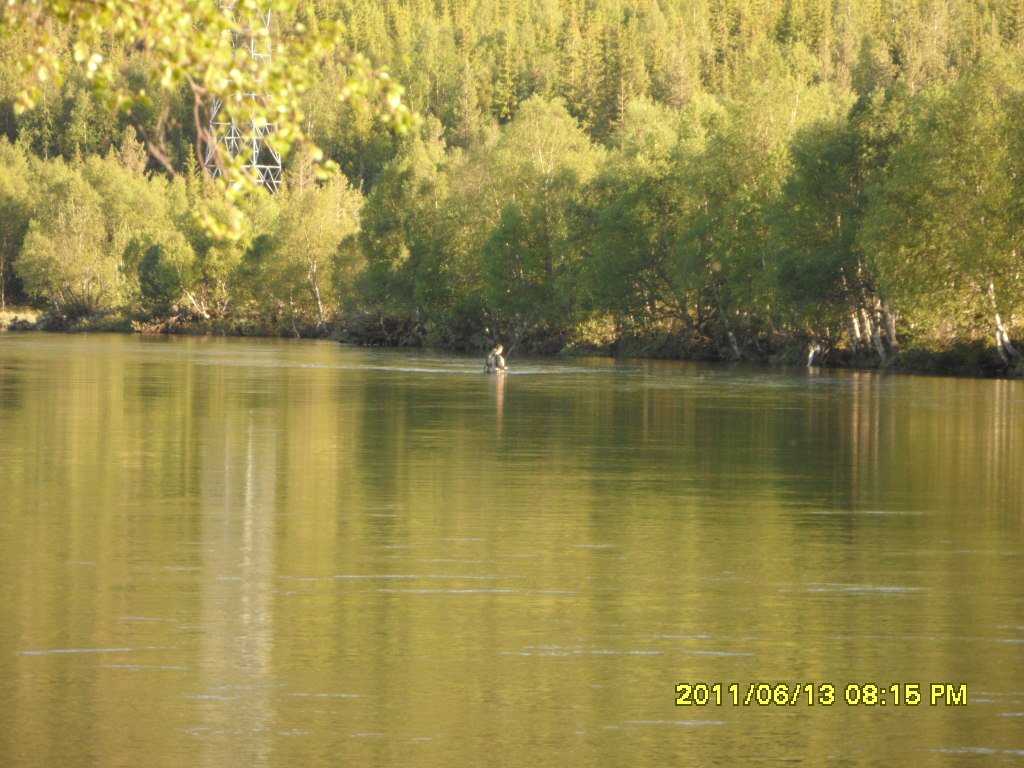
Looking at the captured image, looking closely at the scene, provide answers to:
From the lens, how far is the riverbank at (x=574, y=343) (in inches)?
2783

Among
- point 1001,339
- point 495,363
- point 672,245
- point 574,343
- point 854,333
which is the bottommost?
point 495,363

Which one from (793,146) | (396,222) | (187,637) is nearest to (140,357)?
(793,146)

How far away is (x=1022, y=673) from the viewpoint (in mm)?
13281

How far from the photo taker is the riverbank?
70.7 metres

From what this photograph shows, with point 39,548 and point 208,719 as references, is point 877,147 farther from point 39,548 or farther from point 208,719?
point 208,719

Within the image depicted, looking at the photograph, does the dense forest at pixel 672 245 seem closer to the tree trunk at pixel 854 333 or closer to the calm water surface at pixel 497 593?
the tree trunk at pixel 854 333

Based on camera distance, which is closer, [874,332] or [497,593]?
[497,593]

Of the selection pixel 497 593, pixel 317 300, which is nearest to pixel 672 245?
pixel 317 300

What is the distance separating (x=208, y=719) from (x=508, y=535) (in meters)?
9.30
